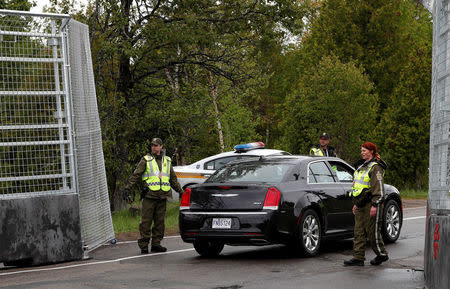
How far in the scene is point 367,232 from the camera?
10453 mm

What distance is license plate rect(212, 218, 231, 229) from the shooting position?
1078 cm

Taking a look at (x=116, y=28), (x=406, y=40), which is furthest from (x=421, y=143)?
(x=116, y=28)

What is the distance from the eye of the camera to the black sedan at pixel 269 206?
1070 centimetres

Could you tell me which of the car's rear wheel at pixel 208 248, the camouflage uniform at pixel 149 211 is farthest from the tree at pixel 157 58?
→ the car's rear wheel at pixel 208 248

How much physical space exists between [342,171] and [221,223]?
9.18 feet

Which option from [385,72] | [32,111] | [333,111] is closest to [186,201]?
[32,111]

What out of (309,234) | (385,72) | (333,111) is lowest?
(309,234)

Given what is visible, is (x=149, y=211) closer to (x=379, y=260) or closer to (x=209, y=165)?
(x=379, y=260)

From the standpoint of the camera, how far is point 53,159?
11.5m

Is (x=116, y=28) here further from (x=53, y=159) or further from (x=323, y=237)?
(x=323, y=237)

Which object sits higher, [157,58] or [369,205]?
[157,58]

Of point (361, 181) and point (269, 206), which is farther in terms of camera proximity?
point (269, 206)

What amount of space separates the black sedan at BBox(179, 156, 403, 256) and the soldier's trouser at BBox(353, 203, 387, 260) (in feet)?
2.86

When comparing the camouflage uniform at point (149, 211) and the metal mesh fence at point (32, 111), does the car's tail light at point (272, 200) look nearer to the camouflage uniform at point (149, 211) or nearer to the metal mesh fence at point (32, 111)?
the camouflage uniform at point (149, 211)
